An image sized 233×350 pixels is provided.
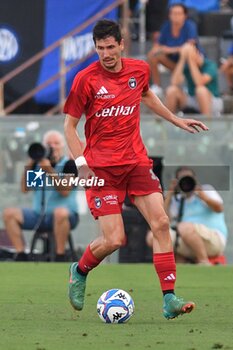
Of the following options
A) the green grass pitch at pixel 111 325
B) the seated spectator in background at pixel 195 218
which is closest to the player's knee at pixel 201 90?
the seated spectator in background at pixel 195 218

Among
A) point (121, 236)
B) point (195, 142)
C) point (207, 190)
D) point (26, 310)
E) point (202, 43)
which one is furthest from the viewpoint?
point (202, 43)

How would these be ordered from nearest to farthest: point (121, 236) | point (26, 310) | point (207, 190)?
1. point (121, 236)
2. point (26, 310)
3. point (207, 190)

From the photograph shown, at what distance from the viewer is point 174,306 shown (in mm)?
9109

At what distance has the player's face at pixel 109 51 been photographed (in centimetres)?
927

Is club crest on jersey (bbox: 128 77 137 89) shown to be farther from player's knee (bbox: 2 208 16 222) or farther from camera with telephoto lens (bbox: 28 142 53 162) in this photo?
player's knee (bbox: 2 208 16 222)

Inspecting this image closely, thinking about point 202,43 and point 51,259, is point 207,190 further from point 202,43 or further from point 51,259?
point 202,43

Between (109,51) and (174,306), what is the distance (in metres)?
2.03

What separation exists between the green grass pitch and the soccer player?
44cm

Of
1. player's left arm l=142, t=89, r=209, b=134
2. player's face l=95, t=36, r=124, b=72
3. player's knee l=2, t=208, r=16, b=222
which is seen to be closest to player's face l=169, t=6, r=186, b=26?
player's knee l=2, t=208, r=16, b=222

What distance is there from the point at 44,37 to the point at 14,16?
58 cm

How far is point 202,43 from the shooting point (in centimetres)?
1962

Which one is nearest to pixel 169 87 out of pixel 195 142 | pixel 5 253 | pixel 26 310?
pixel 195 142

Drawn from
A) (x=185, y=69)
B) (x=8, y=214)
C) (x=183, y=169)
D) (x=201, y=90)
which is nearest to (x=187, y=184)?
(x=183, y=169)

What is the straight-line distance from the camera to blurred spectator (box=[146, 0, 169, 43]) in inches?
798
